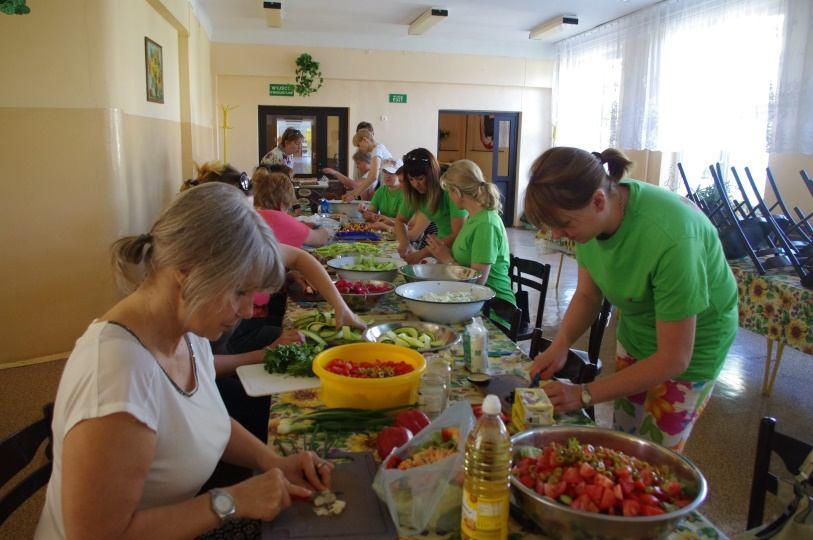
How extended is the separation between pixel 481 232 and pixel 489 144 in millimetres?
9185

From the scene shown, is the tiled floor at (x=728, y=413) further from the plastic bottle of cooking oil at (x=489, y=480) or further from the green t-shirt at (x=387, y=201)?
the plastic bottle of cooking oil at (x=489, y=480)

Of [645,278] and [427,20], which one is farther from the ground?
[427,20]

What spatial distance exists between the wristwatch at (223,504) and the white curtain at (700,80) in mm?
6118

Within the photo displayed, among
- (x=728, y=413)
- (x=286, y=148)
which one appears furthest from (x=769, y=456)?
(x=286, y=148)

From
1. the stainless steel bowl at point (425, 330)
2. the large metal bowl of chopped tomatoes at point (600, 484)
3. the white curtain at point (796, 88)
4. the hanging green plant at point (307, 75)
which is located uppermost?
the hanging green plant at point (307, 75)

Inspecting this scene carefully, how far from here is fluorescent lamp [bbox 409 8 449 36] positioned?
8.12 meters

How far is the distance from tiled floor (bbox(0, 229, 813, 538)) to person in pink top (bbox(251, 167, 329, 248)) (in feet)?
5.21

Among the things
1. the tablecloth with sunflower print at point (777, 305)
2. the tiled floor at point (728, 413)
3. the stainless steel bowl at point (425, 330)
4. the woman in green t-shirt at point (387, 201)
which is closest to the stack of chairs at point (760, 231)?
the tablecloth with sunflower print at point (777, 305)

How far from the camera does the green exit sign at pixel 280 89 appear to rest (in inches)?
389

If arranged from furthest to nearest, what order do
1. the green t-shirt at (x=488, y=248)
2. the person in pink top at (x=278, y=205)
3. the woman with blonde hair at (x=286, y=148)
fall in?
the woman with blonde hair at (x=286, y=148) → the person in pink top at (x=278, y=205) → the green t-shirt at (x=488, y=248)

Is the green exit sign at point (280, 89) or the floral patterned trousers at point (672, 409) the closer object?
the floral patterned trousers at point (672, 409)

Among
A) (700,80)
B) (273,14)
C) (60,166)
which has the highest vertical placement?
(273,14)

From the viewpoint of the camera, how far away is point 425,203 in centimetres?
401

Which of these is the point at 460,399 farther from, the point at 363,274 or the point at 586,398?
the point at 363,274
